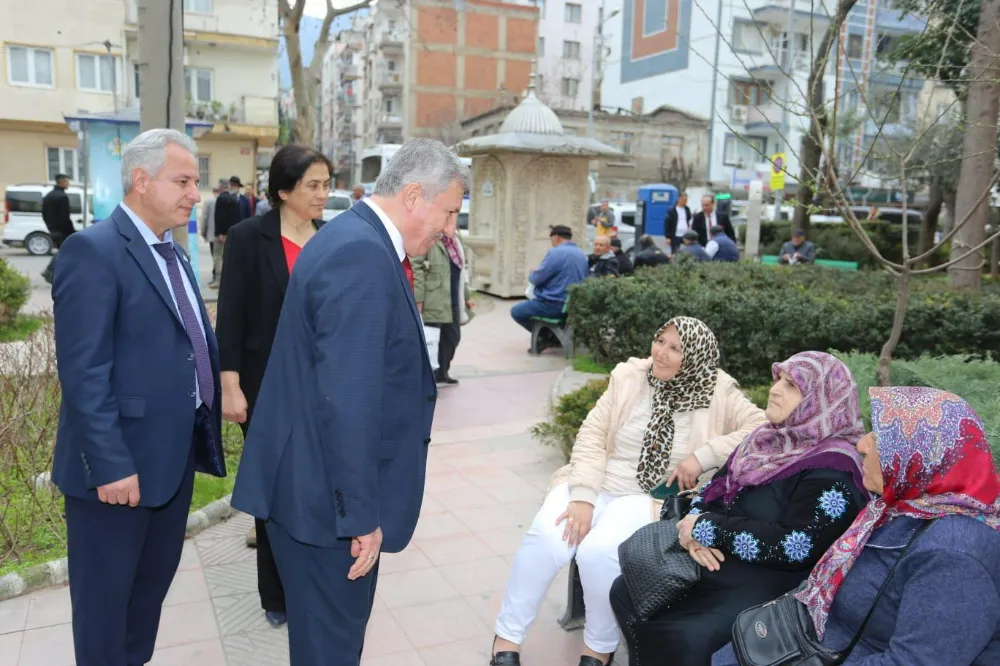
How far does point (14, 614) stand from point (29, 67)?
3092 centimetres

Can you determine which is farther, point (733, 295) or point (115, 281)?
point (733, 295)

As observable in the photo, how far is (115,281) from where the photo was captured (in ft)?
8.19

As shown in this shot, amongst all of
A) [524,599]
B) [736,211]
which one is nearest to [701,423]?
[524,599]

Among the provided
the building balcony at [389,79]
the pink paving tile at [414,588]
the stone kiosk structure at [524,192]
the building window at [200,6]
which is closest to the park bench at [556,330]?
the stone kiosk structure at [524,192]

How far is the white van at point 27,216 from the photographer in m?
21.0

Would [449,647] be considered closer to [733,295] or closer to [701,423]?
[701,423]

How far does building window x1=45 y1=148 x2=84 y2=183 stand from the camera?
29.7 meters

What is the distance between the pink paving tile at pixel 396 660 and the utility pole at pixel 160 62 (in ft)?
9.09

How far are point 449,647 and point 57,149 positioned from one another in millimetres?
31762

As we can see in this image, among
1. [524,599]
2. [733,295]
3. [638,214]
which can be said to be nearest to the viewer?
[524,599]

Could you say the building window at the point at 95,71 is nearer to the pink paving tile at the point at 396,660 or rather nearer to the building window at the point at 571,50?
the pink paving tile at the point at 396,660

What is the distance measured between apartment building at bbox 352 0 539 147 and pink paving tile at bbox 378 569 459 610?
46.5 m

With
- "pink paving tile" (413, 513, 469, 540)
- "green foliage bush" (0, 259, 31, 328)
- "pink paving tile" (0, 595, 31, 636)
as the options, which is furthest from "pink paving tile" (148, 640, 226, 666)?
"green foliage bush" (0, 259, 31, 328)

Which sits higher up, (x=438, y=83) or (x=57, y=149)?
(x=438, y=83)
